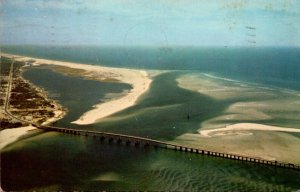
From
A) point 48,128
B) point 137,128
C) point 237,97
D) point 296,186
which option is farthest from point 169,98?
point 296,186

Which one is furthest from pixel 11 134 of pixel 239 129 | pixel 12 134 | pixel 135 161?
pixel 239 129

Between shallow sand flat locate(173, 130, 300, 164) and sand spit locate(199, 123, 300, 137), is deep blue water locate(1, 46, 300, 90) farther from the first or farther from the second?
shallow sand flat locate(173, 130, 300, 164)

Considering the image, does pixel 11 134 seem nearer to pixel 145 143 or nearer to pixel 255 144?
pixel 145 143

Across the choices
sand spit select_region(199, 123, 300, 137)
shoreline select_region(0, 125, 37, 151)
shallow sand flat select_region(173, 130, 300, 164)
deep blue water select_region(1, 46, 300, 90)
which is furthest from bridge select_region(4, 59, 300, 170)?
deep blue water select_region(1, 46, 300, 90)

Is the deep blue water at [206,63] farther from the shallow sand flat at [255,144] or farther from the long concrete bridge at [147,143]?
the long concrete bridge at [147,143]

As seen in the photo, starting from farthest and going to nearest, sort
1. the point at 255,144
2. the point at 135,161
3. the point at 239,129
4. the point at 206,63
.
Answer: the point at 206,63
the point at 239,129
the point at 255,144
the point at 135,161

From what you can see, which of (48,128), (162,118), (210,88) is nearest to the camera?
(48,128)

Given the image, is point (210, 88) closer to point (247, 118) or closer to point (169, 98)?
point (169, 98)
